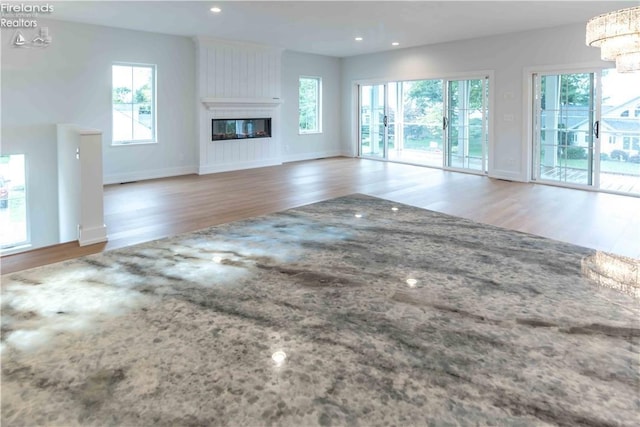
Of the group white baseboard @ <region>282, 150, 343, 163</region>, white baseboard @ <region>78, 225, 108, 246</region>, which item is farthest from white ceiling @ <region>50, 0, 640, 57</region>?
white baseboard @ <region>78, 225, 108, 246</region>

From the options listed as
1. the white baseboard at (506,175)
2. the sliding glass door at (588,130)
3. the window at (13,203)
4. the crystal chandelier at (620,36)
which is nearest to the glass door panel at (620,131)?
the sliding glass door at (588,130)

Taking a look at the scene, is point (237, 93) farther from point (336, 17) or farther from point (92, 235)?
point (92, 235)

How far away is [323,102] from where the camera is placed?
1165 centimetres

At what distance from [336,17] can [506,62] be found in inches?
137

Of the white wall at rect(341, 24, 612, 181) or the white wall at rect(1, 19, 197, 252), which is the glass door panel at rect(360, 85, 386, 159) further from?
the white wall at rect(1, 19, 197, 252)

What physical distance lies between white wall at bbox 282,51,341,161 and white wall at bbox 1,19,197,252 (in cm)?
260

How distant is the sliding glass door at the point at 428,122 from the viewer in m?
9.05

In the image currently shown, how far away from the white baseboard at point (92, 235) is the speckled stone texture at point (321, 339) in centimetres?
372

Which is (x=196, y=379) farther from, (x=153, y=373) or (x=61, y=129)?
(x=61, y=129)

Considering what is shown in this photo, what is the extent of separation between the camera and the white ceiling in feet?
19.9

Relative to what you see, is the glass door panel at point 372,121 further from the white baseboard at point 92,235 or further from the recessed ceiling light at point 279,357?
the recessed ceiling light at point 279,357

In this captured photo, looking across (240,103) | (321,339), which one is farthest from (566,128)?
(321,339)

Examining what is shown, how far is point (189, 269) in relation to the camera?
1265mm

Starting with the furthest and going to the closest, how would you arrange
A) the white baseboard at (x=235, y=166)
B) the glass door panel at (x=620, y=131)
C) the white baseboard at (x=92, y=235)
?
the white baseboard at (x=235, y=166) < the glass door panel at (x=620, y=131) < the white baseboard at (x=92, y=235)
